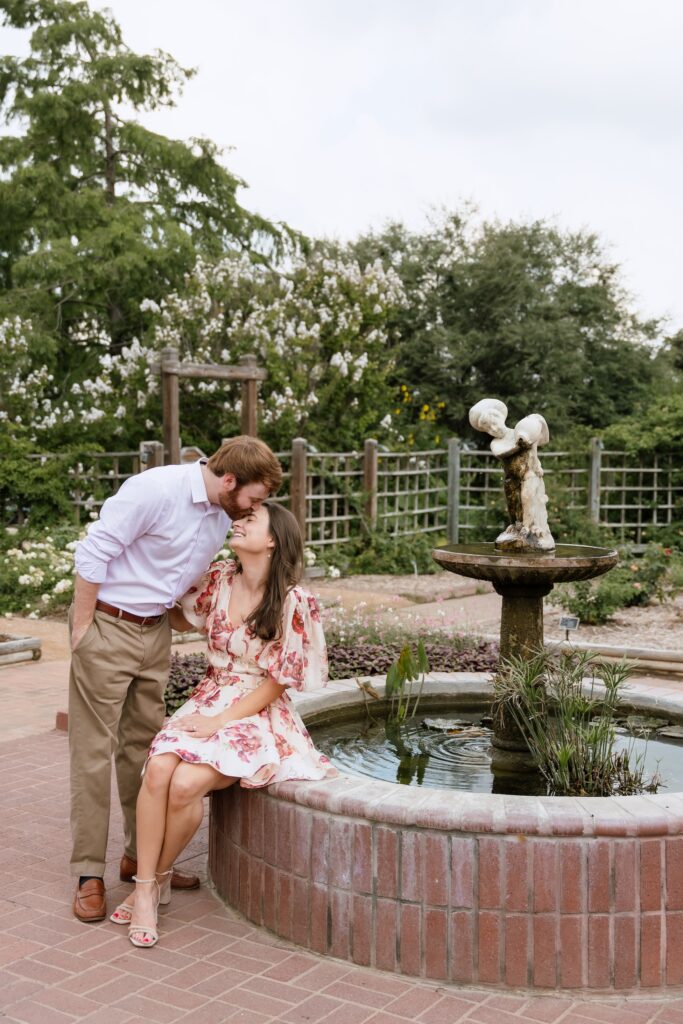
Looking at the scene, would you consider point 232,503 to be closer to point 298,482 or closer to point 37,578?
point 37,578

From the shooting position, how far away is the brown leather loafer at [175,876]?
149 inches

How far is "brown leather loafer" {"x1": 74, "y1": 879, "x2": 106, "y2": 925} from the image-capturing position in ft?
11.5

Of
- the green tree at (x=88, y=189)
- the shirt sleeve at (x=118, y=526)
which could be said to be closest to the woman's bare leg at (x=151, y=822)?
the shirt sleeve at (x=118, y=526)

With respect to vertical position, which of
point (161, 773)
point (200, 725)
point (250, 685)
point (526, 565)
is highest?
point (526, 565)

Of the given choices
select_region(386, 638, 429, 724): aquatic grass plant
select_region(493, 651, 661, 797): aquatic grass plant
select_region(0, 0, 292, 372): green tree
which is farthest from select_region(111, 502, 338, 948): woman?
select_region(0, 0, 292, 372): green tree

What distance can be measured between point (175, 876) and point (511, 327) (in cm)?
1766

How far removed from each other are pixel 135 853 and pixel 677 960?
1.84m

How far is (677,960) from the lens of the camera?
120 inches

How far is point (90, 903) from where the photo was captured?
3516 mm

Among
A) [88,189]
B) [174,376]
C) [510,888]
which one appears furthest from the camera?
[88,189]

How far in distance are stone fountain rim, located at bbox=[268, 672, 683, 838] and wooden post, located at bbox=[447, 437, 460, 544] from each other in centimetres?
1208

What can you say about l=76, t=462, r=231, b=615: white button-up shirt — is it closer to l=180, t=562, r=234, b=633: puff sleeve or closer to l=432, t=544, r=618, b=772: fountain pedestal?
l=180, t=562, r=234, b=633: puff sleeve

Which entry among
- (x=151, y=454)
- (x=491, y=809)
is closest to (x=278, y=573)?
(x=491, y=809)

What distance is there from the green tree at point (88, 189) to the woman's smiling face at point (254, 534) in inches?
604
